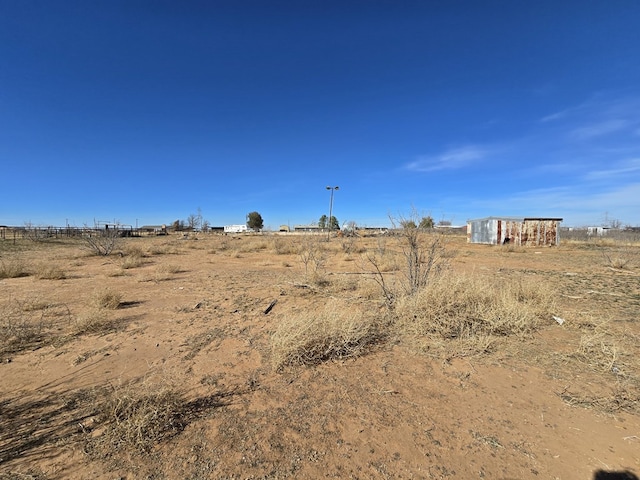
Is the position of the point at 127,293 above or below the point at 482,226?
below

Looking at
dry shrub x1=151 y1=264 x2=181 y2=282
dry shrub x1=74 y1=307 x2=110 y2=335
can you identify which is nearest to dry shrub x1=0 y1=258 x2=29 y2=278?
dry shrub x1=151 y1=264 x2=181 y2=282

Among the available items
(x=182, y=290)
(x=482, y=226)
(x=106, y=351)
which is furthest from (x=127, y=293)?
(x=482, y=226)

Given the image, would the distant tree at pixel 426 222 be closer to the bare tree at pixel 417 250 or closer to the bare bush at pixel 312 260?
the bare tree at pixel 417 250

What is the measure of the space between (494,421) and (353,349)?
5.44 feet

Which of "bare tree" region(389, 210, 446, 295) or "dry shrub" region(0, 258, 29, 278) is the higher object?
"bare tree" region(389, 210, 446, 295)

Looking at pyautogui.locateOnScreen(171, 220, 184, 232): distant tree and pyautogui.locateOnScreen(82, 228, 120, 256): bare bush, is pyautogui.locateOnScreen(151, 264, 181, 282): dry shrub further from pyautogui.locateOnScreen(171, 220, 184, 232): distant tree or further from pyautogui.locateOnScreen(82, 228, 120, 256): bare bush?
pyautogui.locateOnScreen(171, 220, 184, 232): distant tree

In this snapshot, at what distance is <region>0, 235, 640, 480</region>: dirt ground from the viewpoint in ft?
6.70

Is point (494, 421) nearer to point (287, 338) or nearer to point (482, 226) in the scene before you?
point (287, 338)

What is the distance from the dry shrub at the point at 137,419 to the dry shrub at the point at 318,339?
3.82 ft

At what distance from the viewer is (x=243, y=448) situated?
217 centimetres

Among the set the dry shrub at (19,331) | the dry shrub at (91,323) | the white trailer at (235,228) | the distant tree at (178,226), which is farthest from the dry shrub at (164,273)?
the white trailer at (235,228)

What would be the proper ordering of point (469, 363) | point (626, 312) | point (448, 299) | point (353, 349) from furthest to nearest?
point (626, 312) < point (448, 299) < point (353, 349) < point (469, 363)

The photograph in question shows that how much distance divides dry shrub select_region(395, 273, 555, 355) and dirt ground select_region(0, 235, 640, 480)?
26cm

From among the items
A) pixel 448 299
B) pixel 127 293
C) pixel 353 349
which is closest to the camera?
pixel 353 349
